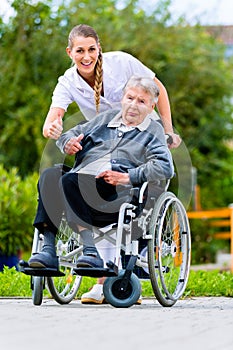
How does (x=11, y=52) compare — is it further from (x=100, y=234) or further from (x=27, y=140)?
(x=100, y=234)

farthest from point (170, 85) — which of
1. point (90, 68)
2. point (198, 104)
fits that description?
point (90, 68)

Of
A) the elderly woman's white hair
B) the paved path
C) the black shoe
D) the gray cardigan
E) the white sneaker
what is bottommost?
the paved path

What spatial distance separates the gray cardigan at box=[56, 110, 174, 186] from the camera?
18.2 feet

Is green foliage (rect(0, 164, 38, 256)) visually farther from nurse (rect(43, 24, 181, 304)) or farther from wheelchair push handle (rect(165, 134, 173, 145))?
wheelchair push handle (rect(165, 134, 173, 145))

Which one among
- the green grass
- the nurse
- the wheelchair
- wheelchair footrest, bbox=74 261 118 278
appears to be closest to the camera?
wheelchair footrest, bbox=74 261 118 278

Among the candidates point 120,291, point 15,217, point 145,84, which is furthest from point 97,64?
point 15,217

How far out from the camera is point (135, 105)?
5758 millimetres

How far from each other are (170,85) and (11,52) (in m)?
3.08

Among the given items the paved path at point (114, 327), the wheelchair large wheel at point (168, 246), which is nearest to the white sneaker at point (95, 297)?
the paved path at point (114, 327)

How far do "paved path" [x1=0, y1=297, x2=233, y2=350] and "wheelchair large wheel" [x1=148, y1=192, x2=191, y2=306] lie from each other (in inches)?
5.3

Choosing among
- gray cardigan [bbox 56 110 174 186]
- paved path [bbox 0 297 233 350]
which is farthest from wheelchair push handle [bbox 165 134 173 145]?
paved path [bbox 0 297 233 350]

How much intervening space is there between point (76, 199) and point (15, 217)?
4961mm

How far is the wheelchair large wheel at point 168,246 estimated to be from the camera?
17.9 feet

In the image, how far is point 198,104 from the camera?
61.1 ft
